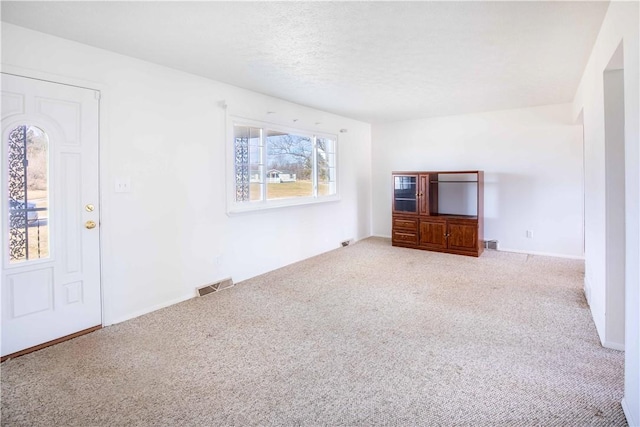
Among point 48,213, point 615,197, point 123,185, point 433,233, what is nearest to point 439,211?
point 433,233

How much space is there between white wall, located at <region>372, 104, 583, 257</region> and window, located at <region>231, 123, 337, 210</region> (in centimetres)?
192

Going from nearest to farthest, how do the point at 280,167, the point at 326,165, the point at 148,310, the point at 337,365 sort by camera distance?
the point at 337,365, the point at 148,310, the point at 280,167, the point at 326,165

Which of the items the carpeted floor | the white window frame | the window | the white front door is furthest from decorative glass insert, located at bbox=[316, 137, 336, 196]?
the white front door

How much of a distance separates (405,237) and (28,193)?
5.26 metres

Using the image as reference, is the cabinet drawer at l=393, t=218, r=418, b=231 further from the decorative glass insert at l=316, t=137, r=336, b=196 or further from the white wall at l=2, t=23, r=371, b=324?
the white wall at l=2, t=23, r=371, b=324

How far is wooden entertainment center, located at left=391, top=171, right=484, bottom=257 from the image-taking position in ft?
18.4

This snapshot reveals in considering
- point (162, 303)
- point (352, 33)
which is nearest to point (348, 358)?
point (162, 303)

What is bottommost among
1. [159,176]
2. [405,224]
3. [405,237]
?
[405,237]

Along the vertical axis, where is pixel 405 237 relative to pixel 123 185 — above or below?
below

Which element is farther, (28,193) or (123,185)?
(123,185)

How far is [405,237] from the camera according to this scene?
20.4ft

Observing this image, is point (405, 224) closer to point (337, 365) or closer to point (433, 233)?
point (433, 233)

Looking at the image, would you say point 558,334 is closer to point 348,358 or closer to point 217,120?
point 348,358

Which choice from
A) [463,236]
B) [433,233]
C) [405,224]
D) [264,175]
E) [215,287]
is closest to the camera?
[215,287]
